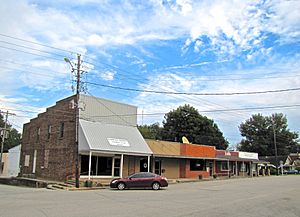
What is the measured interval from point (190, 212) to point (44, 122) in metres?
26.8

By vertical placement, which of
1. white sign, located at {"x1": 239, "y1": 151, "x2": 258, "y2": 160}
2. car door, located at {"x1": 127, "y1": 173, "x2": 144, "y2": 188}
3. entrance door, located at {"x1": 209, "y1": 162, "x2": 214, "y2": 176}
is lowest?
car door, located at {"x1": 127, "y1": 173, "x2": 144, "y2": 188}

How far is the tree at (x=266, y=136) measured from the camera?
91500mm

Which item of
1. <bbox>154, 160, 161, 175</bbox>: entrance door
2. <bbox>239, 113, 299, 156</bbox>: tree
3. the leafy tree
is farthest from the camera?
<bbox>239, 113, 299, 156</bbox>: tree

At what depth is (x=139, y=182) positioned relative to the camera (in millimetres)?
26266

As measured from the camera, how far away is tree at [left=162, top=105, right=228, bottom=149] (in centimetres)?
6750

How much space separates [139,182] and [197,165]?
795 inches

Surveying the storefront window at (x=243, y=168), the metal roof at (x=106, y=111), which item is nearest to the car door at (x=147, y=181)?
the metal roof at (x=106, y=111)

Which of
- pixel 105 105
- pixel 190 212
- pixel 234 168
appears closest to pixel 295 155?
pixel 234 168

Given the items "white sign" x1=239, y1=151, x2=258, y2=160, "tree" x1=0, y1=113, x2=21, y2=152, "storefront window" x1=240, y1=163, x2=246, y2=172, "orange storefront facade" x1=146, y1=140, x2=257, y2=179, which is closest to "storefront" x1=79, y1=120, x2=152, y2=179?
"orange storefront facade" x1=146, y1=140, x2=257, y2=179

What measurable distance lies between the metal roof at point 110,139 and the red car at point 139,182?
4180 mm

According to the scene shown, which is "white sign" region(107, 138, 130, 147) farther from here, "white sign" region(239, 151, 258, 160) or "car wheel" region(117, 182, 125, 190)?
"white sign" region(239, 151, 258, 160)

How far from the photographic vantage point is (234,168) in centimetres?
5441

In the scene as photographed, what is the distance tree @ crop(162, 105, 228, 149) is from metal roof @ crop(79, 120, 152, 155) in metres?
32.7

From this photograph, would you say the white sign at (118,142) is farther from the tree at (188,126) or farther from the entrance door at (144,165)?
the tree at (188,126)
